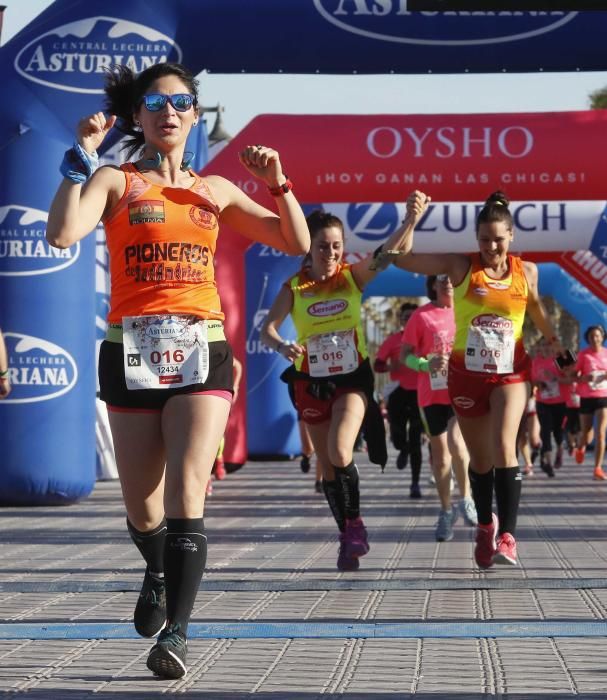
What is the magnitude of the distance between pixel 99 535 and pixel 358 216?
10.5m

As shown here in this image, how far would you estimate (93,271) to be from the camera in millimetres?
12914

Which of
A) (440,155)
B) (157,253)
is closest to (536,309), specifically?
(157,253)

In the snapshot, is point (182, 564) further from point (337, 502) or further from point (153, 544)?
point (337, 502)

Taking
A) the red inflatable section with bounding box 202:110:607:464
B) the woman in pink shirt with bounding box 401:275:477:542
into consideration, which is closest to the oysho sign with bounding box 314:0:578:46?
the woman in pink shirt with bounding box 401:275:477:542

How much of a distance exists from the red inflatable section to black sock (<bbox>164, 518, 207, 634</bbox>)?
1067cm

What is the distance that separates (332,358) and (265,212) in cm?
313

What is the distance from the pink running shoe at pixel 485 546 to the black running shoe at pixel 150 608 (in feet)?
10.5

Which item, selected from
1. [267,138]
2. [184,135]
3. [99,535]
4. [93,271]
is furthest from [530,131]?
[184,135]

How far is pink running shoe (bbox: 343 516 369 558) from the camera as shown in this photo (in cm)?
817

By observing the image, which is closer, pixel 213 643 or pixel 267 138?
pixel 213 643

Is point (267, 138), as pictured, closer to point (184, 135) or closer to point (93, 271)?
point (93, 271)

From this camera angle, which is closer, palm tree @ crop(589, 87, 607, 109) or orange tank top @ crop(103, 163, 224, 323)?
orange tank top @ crop(103, 163, 224, 323)

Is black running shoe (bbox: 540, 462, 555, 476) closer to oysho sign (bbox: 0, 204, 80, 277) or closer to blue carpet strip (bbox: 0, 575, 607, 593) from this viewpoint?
oysho sign (bbox: 0, 204, 80, 277)

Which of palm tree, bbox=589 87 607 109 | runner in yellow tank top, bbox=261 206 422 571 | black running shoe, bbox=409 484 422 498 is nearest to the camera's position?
runner in yellow tank top, bbox=261 206 422 571
